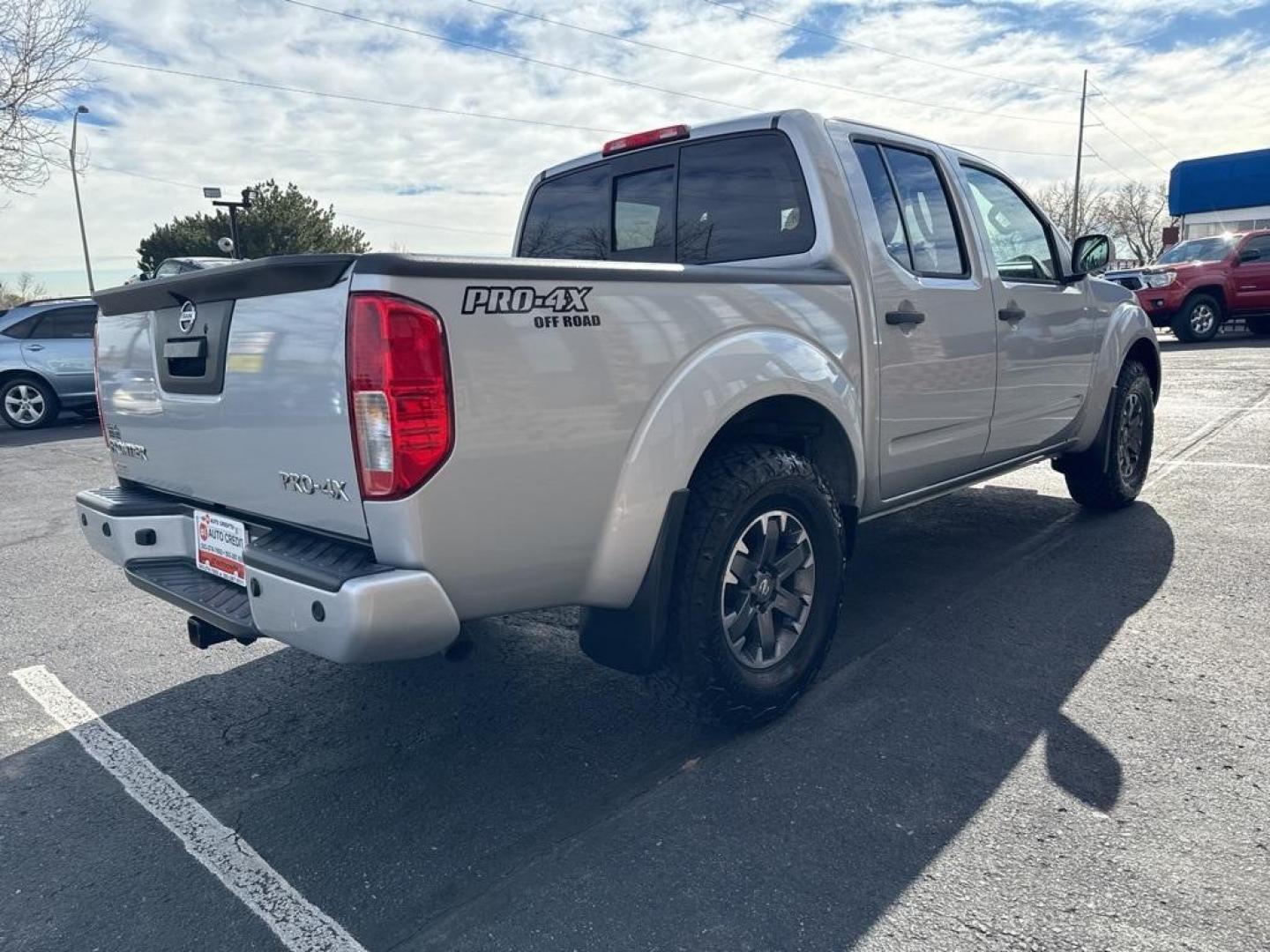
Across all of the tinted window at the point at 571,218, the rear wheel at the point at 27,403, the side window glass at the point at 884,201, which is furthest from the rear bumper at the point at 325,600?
the rear wheel at the point at 27,403

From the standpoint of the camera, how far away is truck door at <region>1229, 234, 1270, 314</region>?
610 inches

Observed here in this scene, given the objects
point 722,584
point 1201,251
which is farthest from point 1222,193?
point 722,584

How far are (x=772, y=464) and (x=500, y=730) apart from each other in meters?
1.26

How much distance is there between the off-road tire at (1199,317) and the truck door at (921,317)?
14.8m

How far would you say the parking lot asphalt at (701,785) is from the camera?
213 cm

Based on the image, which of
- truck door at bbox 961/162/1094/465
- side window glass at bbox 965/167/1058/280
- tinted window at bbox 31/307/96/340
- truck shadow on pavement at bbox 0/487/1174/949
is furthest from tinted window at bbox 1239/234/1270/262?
tinted window at bbox 31/307/96/340

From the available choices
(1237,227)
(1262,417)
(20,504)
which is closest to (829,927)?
(20,504)

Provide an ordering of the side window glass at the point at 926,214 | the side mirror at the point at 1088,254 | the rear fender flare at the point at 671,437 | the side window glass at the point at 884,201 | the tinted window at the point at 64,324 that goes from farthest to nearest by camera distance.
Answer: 1. the tinted window at the point at 64,324
2. the side mirror at the point at 1088,254
3. the side window glass at the point at 926,214
4. the side window glass at the point at 884,201
5. the rear fender flare at the point at 671,437

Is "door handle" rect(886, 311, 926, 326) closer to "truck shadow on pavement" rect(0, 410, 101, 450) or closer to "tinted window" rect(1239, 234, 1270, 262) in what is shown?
"truck shadow on pavement" rect(0, 410, 101, 450)

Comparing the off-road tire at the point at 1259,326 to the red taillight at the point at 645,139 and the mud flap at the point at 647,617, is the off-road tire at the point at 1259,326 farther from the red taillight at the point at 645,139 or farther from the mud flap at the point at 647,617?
the mud flap at the point at 647,617

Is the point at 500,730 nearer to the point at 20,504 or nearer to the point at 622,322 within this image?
the point at 622,322

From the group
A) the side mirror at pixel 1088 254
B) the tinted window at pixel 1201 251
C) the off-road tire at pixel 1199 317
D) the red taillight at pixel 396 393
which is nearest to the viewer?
the red taillight at pixel 396 393

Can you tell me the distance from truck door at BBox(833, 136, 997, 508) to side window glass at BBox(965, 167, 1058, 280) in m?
0.29

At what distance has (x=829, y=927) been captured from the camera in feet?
6.80
